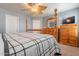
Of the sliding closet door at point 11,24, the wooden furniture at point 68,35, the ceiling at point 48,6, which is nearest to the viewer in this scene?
the ceiling at point 48,6

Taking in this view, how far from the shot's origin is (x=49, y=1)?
1255 millimetres

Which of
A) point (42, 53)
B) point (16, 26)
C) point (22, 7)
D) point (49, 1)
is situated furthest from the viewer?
point (16, 26)

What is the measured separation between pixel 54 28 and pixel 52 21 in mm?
144

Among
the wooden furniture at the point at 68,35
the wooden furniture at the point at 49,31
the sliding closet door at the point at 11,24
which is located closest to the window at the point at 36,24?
the wooden furniture at the point at 49,31

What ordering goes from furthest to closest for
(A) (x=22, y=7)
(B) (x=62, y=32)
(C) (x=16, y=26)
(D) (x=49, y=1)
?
(B) (x=62, y=32) → (C) (x=16, y=26) → (A) (x=22, y=7) → (D) (x=49, y=1)

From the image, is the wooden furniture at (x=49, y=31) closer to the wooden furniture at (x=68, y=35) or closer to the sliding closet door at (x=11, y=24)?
the wooden furniture at (x=68, y=35)

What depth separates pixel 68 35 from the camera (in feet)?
5.71

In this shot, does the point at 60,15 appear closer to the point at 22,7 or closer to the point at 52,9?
the point at 52,9

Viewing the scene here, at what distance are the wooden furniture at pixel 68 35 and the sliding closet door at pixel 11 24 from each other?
3.10 feet

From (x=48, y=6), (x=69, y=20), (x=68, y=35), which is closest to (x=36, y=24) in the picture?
(x=48, y=6)

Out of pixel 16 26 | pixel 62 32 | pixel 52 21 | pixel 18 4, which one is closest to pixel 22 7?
pixel 18 4

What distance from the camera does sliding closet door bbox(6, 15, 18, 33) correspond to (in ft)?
4.63

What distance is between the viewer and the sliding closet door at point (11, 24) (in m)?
1.41

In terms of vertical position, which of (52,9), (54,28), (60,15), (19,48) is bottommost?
(19,48)
